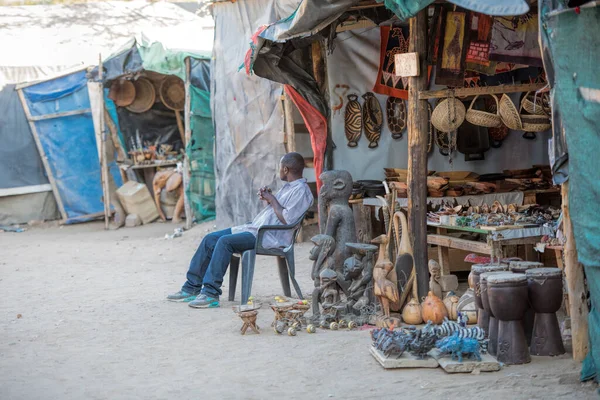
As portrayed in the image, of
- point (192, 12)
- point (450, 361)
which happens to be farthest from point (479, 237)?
point (192, 12)

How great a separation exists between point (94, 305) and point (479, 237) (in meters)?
3.99

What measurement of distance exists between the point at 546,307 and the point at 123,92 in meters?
12.6

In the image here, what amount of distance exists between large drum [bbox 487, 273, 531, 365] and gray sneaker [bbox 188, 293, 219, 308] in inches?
124

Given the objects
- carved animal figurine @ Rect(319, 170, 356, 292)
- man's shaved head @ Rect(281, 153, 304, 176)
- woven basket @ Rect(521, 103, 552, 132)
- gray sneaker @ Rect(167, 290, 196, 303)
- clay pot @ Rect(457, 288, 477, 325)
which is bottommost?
gray sneaker @ Rect(167, 290, 196, 303)

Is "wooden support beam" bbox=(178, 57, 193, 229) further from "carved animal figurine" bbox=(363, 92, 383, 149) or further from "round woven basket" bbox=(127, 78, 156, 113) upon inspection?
"carved animal figurine" bbox=(363, 92, 383, 149)

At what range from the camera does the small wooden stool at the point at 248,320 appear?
636 centimetres

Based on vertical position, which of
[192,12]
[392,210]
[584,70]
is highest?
[192,12]

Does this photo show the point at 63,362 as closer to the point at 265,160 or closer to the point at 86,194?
the point at 265,160

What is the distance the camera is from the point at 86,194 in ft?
55.9

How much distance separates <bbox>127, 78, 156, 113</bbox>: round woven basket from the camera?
1664cm

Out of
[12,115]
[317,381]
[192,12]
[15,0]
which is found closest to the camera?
[317,381]

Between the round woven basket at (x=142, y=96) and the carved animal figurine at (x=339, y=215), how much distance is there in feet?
33.5

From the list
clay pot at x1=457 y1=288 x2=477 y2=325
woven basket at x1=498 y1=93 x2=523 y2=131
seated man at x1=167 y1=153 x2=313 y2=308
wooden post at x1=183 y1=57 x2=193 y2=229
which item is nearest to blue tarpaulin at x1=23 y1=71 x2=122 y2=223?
wooden post at x1=183 y1=57 x2=193 y2=229

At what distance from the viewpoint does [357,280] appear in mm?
6691
